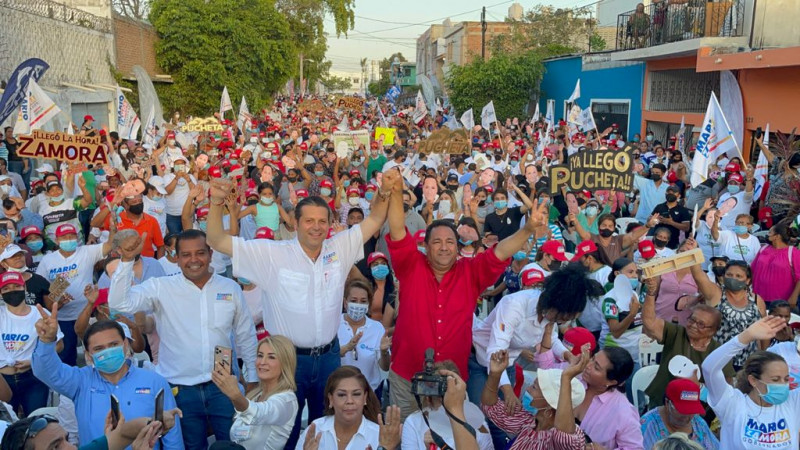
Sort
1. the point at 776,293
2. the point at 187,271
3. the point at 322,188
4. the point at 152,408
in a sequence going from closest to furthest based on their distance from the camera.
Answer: the point at 152,408 → the point at 187,271 → the point at 776,293 → the point at 322,188

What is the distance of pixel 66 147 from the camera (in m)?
9.72

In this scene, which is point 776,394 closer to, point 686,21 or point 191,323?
point 191,323

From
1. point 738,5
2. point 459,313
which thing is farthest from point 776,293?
point 738,5

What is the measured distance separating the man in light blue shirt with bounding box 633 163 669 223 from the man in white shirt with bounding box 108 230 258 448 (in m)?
7.79

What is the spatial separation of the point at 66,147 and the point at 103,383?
670 centimetres

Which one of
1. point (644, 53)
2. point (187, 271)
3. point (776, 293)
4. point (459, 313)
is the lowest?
point (776, 293)

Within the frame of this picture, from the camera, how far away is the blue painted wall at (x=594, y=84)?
2309 centimetres

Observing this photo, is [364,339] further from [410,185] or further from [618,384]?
[410,185]

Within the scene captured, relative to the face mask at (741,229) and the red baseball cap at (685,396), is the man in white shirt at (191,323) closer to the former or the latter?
the red baseball cap at (685,396)

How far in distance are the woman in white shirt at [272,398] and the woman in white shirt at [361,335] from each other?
1.36m

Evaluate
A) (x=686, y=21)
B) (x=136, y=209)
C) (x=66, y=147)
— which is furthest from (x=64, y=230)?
(x=686, y=21)

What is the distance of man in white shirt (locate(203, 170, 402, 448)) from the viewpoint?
4.15m

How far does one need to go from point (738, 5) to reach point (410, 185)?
10481 mm

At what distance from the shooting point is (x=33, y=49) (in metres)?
18.3
